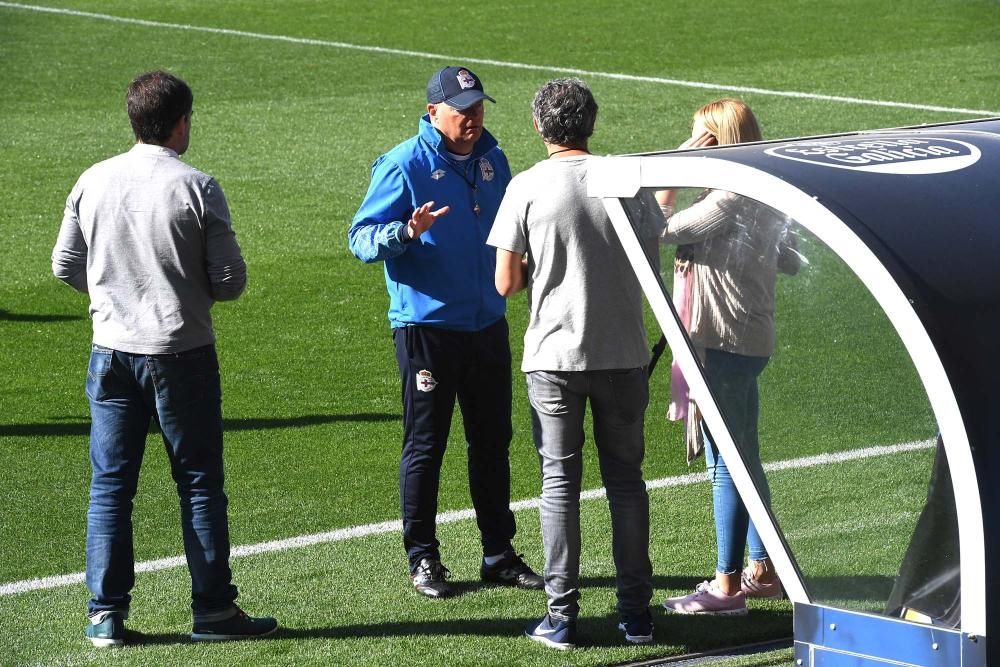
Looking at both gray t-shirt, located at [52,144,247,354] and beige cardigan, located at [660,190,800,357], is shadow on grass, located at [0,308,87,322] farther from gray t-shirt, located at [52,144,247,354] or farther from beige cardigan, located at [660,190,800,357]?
beige cardigan, located at [660,190,800,357]

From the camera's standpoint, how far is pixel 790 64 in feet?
70.9

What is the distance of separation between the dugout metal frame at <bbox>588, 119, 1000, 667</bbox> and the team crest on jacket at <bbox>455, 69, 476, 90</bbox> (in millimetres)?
1688

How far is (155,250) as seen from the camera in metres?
4.81

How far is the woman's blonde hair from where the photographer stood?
516cm

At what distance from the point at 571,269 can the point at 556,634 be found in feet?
3.86

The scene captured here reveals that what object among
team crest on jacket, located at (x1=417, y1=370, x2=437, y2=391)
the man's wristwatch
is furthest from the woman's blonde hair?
team crest on jacket, located at (x1=417, y1=370, x2=437, y2=391)

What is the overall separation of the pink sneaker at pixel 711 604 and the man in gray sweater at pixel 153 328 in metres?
1.50

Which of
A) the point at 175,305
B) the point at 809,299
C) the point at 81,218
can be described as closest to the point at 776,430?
the point at 809,299

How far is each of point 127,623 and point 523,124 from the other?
12.4m

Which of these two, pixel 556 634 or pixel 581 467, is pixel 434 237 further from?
pixel 556 634

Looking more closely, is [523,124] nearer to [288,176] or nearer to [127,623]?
[288,176]

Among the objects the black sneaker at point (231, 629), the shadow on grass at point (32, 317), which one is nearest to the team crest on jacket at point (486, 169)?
the black sneaker at point (231, 629)

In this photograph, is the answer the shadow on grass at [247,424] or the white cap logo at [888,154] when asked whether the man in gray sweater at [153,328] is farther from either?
the shadow on grass at [247,424]

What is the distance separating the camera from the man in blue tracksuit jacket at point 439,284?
5426mm
